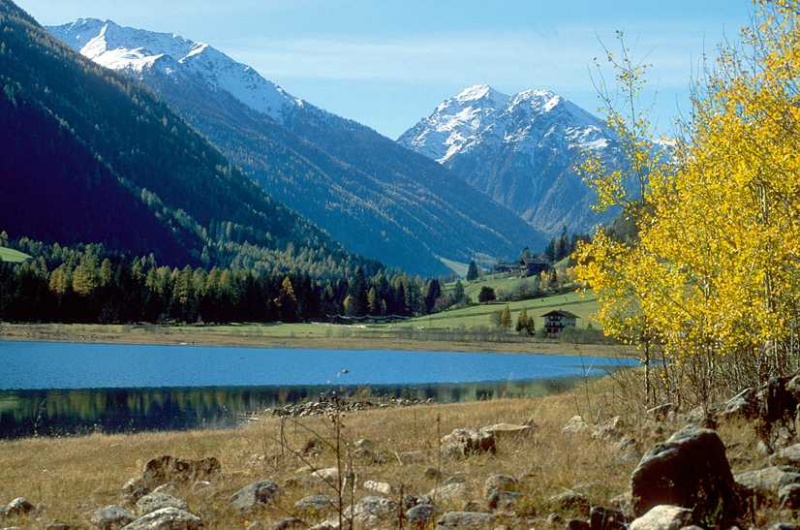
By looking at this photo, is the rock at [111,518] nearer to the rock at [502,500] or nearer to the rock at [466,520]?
the rock at [466,520]

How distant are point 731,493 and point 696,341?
821 cm

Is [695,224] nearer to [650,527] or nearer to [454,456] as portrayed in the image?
[454,456]

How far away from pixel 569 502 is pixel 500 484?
1424mm

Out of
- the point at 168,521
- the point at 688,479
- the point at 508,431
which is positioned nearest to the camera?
the point at 688,479

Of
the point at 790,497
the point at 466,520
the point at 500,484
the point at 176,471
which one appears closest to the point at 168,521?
the point at 466,520

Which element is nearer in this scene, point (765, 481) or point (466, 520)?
point (765, 481)

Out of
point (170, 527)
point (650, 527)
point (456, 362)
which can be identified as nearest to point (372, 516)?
point (170, 527)

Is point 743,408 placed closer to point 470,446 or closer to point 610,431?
point 610,431

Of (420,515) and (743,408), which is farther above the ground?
(743,408)

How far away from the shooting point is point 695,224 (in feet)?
63.3

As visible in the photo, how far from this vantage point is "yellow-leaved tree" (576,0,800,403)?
1731 centimetres

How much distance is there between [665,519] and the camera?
952 cm

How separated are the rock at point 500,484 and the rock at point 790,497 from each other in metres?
3.58

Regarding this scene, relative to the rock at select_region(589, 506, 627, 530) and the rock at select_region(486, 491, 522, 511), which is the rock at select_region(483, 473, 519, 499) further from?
the rock at select_region(589, 506, 627, 530)
